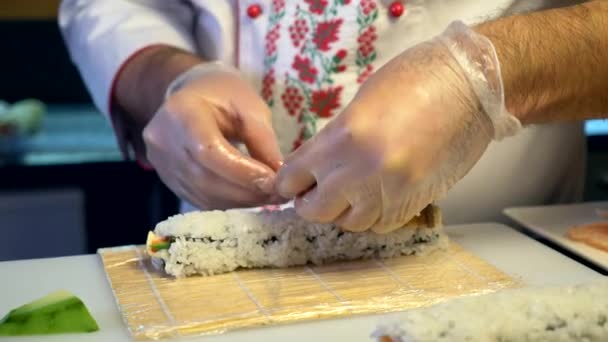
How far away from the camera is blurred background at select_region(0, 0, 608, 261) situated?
1699 mm

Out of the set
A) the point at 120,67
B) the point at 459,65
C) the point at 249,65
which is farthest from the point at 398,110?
the point at 120,67

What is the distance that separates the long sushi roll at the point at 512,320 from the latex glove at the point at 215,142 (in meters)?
0.37

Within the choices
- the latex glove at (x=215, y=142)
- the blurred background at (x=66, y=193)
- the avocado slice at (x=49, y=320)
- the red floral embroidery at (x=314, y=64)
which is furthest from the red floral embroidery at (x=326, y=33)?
the blurred background at (x=66, y=193)

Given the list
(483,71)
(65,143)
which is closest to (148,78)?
(483,71)

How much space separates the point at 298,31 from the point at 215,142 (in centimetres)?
21

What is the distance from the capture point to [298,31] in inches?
44.4

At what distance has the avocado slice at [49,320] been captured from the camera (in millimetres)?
769

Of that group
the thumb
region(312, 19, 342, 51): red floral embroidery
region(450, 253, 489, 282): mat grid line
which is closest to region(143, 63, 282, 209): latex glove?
the thumb

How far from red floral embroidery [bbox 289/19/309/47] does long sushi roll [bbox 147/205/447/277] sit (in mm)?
270

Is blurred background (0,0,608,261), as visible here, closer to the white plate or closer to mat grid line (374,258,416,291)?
the white plate

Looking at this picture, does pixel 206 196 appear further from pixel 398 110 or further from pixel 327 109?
pixel 398 110

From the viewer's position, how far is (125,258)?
968mm

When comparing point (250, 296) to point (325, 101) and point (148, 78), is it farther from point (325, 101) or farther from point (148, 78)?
point (148, 78)

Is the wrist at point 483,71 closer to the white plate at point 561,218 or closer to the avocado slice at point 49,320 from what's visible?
the white plate at point 561,218
